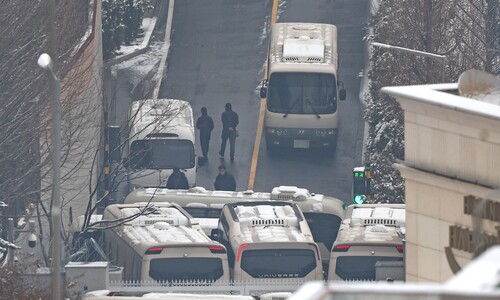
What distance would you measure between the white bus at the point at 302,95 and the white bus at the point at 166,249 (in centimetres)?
1391

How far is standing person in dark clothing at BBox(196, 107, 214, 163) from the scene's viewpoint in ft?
156

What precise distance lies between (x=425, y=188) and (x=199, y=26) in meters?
40.8

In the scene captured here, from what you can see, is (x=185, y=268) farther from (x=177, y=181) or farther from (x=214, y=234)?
(x=177, y=181)

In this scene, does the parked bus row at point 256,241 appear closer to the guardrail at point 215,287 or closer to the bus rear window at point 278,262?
the bus rear window at point 278,262

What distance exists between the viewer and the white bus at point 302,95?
4788 centimetres

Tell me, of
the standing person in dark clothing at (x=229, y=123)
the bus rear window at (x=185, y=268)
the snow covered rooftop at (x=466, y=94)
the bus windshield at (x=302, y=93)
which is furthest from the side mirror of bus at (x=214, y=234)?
the snow covered rooftop at (x=466, y=94)

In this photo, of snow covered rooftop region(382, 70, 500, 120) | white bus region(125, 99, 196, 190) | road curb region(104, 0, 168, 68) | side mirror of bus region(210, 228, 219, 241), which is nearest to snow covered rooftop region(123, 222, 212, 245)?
side mirror of bus region(210, 228, 219, 241)

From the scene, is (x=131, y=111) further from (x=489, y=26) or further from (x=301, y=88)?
(x=489, y=26)

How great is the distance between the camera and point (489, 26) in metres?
42.9

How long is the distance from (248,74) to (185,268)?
2572 cm

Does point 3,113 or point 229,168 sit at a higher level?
point 3,113

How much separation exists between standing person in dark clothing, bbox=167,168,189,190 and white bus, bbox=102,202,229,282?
6951mm

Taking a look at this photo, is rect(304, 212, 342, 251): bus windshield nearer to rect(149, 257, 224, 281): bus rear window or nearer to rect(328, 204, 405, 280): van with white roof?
rect(328, 204, 405, 280): van with white roof

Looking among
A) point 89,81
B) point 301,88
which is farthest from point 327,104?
point 89,81
